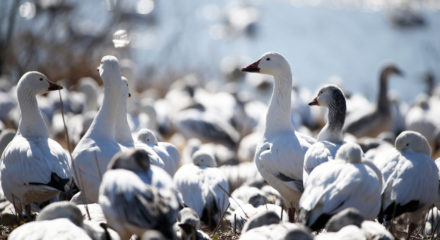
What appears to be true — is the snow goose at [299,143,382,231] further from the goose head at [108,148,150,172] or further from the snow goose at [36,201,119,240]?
the snow goose at [36,201,119,240]

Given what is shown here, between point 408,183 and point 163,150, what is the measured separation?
2297 mm

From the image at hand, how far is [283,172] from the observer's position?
5.17 meters

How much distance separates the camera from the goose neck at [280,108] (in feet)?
18.5

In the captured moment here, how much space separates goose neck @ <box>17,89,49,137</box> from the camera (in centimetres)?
511

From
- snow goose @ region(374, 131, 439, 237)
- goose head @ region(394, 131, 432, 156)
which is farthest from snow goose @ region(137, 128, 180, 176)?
goose head @ region(394, 131, 432, 156)

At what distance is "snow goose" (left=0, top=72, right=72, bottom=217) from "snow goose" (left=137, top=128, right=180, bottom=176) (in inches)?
37.8

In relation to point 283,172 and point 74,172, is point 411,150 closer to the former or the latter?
point 283,172

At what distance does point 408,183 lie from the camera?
4.50 m

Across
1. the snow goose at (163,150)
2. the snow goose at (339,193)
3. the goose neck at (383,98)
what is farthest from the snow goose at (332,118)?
the goose neck at (383,98)

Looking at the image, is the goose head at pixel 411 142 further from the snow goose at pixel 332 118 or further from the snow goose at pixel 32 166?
the snow goose at pixel 32 166

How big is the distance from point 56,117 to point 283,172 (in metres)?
6.70

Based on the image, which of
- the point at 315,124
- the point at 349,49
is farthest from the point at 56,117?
the point at 349,49

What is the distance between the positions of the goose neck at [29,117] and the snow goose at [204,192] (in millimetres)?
1308

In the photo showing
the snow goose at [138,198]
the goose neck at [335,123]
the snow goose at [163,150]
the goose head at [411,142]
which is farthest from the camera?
the snow goose at [163,150]
